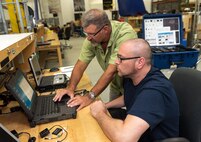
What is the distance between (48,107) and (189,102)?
90 centimetres

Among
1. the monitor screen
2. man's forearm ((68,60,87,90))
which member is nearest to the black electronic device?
man's forearm ((68,60,87,90))

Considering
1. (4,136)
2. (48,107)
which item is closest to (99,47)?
(48,107)

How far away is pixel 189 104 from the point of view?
3.76 ft

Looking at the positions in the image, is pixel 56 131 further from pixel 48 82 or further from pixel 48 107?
pixel 48 82

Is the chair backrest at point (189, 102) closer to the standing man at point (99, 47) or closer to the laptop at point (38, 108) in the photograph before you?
the standing man at point (99, 47)

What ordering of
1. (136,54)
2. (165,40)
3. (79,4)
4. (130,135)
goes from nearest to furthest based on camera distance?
(130,135), (136,54), (165,40), (79,4)

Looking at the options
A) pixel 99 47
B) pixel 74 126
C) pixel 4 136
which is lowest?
pixel 74 126

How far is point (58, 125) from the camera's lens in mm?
1167

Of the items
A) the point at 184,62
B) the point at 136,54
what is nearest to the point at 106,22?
the point at 136,54

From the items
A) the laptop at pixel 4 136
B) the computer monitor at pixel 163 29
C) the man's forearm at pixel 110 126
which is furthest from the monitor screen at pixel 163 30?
the laptop at pixel 4 136

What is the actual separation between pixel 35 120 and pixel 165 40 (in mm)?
1944

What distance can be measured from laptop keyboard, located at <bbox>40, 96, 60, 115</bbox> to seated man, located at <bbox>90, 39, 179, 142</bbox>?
11.6 inches

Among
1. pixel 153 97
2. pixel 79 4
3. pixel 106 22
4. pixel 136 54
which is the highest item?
pixel 79 4

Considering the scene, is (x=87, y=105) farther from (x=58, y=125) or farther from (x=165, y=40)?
(x=165, y=40)
